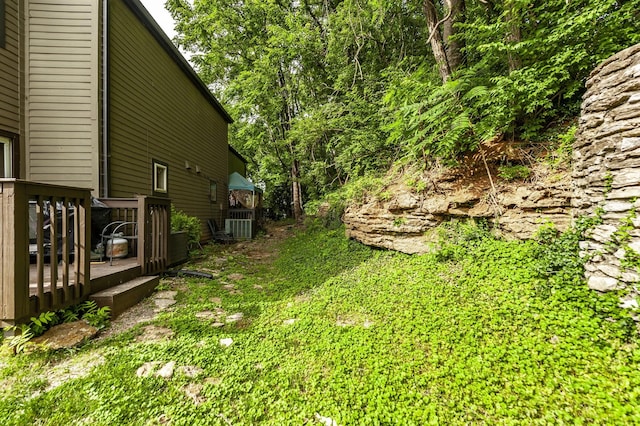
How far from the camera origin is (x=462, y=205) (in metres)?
4.18

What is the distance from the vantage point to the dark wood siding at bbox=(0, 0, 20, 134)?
13.4ft

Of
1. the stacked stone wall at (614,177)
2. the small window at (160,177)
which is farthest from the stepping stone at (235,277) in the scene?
the stacked stone wall at (614,177)

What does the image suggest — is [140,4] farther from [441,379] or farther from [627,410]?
[627,410]

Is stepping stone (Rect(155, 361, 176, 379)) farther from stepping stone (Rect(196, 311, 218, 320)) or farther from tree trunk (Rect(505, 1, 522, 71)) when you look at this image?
tree trunk (Rect(505, 1, 522, 71))

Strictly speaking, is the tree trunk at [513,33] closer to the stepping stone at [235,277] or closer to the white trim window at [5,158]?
the stepping stone at [235,277]

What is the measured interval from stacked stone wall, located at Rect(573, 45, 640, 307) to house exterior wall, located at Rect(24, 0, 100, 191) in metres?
7.44

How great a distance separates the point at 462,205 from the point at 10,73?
8158 mm

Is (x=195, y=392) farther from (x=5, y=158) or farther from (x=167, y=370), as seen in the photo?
(x=5, y=158)

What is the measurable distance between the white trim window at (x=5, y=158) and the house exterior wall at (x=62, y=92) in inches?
9.2

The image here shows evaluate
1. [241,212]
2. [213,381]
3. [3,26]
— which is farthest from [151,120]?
[213,381]

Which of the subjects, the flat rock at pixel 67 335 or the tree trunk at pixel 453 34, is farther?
the tree trunk at pixel 453 34

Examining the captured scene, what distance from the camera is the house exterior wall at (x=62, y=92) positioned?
14.8ft

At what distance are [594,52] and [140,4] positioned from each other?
8.59m

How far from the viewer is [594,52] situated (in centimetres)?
323
